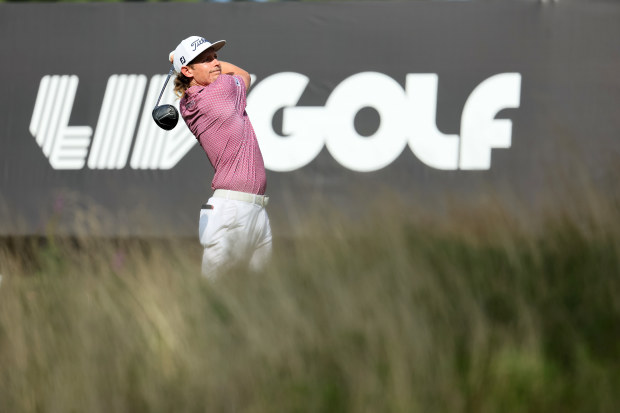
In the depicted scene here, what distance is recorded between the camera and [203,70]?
630cm

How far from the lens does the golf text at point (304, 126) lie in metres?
10.6

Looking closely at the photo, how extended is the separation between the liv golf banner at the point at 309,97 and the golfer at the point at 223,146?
3.75m

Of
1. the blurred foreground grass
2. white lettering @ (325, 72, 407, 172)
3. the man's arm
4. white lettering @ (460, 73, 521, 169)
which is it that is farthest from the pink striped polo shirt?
white lettering @ (460, 73, 521, 169)

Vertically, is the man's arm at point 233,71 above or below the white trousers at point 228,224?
above

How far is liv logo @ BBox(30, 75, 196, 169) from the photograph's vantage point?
444 inches

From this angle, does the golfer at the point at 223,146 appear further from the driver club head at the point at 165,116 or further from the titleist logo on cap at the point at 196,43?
the driver club head at the point at 165,116

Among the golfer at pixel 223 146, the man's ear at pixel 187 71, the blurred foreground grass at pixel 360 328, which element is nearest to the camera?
the blurred foreground grass at pixel 360 328

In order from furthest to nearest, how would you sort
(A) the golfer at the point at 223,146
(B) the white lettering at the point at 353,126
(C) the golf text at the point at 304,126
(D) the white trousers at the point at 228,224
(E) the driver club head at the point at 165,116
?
(B) the white lettering at the point at 353,126
(C) the golf text at the point at 304,126
(E) the driver club head at the point at 165,116
(A) the golfer at the point at 223,146
(D) the white trousers at the point at 228,224

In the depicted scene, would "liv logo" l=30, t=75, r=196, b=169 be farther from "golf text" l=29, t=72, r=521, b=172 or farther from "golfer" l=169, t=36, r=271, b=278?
"golfer" l=169, t=36, r=271, b=278

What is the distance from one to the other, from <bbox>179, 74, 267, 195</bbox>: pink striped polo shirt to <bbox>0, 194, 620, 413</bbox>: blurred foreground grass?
132cm

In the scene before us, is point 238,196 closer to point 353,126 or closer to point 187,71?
point 187,71

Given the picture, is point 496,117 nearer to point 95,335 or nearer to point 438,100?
point 438,100

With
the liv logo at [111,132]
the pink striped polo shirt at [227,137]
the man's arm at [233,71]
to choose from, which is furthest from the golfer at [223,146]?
the liv logo at [111,132]

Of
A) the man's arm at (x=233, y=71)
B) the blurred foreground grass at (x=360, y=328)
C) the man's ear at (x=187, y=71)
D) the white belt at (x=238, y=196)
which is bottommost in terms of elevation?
the blurred foreground grass at (x=360, y=328)
